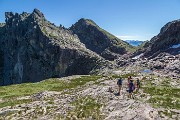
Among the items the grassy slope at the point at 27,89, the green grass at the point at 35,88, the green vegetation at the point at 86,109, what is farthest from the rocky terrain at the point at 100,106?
the green grass at the point at 35,88

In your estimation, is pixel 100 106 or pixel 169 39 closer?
pixel 100 106

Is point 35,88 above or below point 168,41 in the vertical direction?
below

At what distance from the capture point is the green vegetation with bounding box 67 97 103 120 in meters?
45.0

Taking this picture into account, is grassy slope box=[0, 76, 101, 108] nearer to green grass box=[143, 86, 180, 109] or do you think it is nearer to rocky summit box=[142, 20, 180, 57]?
green grass box=[143, 86, 180, 109]

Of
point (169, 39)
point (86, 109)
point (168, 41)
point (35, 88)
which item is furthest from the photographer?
point (168, 41)

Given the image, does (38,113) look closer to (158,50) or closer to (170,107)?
(170,107)

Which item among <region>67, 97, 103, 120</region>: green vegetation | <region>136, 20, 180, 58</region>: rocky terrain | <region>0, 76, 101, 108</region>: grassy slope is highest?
<region>136, 20, 180, 58</region>: rocky terrain

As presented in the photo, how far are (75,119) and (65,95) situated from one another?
57.1 feet

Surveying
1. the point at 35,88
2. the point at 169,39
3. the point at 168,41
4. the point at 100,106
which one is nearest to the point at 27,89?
the point at 35,88

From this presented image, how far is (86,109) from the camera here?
157 feet

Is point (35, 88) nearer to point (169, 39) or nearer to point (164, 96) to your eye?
point (164, 96)

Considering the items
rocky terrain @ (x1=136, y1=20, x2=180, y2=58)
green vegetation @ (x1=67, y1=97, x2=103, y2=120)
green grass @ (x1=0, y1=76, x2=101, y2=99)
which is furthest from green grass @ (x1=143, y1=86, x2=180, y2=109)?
rocky terrain @ (x1=136, y1=20, x2=180, y2=58)

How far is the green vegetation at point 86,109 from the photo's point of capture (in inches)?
1770

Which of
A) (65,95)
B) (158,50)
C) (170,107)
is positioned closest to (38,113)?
(65,95)
